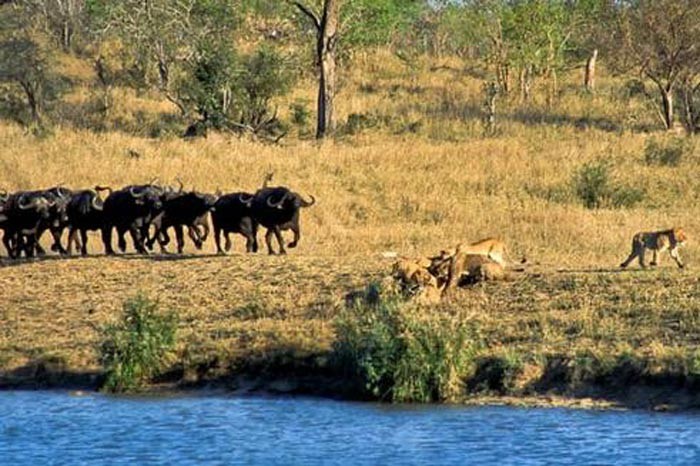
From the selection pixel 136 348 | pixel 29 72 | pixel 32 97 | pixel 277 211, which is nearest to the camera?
pixel 136 348

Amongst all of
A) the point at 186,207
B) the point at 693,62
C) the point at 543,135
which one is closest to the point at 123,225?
the point at 186,207

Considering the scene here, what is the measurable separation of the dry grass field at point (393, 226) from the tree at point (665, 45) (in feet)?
3.97

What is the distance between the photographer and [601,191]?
26797 mm

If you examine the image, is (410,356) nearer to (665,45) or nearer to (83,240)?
(83,240)

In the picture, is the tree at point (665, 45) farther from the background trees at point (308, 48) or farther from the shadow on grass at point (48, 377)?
A: the shadow on grass at point (48, 377)

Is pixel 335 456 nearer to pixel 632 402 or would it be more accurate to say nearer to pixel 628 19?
pixel 632 402

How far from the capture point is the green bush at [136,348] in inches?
618

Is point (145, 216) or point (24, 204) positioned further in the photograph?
point (24, 204)

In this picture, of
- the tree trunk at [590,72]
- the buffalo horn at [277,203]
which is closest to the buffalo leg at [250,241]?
the buffalo horn at [277,203]

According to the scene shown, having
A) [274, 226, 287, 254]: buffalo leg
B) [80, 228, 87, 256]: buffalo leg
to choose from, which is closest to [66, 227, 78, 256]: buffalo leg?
[80, 228, 87, 256]: buffalo leg

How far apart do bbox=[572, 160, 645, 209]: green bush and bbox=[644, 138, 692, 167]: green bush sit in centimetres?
239

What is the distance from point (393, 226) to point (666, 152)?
287 inches

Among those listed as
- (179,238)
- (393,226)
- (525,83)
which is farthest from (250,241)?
(525,83)

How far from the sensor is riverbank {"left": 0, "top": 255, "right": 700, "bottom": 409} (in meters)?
14.5
